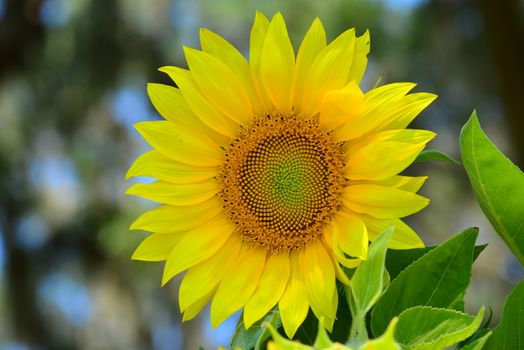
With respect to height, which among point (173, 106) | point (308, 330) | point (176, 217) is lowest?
point (308, 330)

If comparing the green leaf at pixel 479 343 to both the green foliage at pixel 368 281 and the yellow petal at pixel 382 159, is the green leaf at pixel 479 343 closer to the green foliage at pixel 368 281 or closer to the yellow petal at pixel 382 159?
the green foliage at pixel 368 281

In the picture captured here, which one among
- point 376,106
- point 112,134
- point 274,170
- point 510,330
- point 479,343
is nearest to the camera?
point 479,343

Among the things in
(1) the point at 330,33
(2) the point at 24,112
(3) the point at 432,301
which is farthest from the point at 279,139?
(2) the point at 24,112

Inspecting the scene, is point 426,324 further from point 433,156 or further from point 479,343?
point 433,156

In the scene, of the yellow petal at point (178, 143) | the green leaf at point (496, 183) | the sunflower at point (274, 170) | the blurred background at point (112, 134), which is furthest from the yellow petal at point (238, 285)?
the blurred background at point (112, 134)

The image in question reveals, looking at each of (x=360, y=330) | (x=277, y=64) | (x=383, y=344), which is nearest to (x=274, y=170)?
(x=277, y=64)

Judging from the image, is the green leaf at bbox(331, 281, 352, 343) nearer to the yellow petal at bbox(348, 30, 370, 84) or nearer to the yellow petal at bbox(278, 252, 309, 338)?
the yellow petal at bbox(278, 252, 309, 338)

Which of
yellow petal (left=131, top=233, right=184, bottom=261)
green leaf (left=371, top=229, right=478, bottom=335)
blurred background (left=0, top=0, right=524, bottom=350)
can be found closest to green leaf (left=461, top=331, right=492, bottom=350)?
green leaf (left=371, top=229, right=478, bottom=335)

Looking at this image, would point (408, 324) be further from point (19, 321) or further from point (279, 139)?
point (19, 321)
